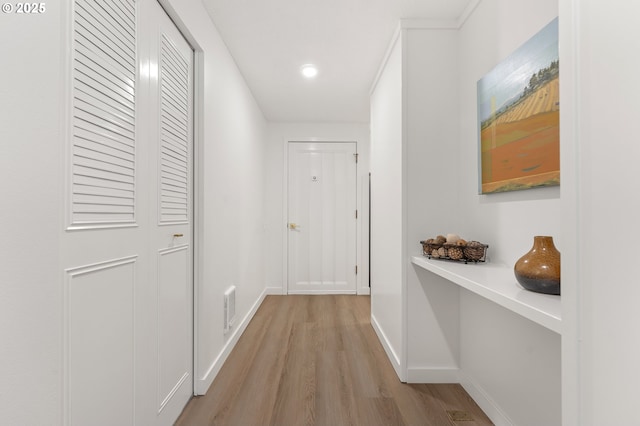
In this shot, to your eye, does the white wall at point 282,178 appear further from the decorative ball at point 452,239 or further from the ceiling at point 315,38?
the decorative ball at point 452,239

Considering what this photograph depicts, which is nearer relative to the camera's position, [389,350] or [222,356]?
[222,356]

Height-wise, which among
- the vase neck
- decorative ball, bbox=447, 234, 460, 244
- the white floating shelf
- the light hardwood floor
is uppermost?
the vase neck

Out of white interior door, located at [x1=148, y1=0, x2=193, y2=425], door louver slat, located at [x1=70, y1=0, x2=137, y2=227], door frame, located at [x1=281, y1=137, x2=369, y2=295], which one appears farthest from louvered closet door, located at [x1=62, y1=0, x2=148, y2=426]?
door frame, located at [x1=281, y1=137, x2=369, y2=295]

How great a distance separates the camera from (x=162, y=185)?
1471mm

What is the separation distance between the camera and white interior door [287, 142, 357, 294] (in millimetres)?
4344

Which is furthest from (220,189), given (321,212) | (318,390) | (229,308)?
(321,212)

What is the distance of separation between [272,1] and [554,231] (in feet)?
6.68

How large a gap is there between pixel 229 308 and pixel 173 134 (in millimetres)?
1413

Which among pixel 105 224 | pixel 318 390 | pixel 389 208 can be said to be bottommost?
pixel 318 390

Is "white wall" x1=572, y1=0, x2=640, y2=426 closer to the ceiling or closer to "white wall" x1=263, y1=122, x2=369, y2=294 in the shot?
the ceiling

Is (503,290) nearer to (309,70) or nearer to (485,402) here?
(485,402)

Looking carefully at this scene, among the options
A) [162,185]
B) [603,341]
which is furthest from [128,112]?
[603,341]

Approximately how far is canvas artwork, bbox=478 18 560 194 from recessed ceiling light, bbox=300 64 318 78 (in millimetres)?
1506

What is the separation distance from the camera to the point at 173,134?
1598 millimetres
